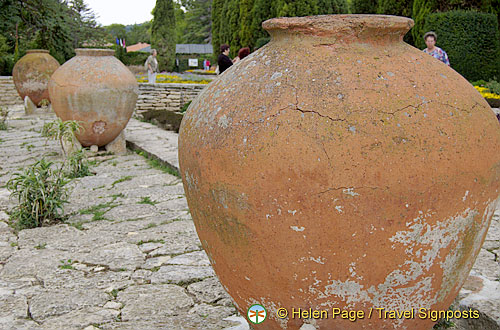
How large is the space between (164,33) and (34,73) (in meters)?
13.6

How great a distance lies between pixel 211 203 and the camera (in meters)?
1.82

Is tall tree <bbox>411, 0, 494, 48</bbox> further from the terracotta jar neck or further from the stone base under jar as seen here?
the terracotta jar neck

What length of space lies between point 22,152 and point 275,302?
21.0 feet

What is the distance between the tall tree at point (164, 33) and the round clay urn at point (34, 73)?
1292 cm

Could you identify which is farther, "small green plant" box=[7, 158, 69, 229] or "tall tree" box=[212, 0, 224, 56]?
"tall tree" box=[212, 0, 224, 56]

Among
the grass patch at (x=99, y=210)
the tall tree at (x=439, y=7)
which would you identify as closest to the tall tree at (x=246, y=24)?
the tall tree at (x=439, y=7)

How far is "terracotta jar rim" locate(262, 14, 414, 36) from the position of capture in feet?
5.82

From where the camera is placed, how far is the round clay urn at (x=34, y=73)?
1165 cm

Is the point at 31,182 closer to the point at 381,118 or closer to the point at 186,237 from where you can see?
the point at 186,237

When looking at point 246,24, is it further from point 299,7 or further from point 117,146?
point 117,146

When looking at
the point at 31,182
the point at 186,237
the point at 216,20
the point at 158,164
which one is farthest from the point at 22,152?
the point at 216,20

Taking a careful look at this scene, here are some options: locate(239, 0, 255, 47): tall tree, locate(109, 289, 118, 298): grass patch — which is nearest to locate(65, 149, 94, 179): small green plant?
locate(109, 289, 118, 298): grass patch

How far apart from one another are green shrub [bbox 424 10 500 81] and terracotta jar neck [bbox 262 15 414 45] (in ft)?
Answer: 27.8

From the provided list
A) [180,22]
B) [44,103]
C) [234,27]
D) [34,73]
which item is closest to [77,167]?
[34,73]
